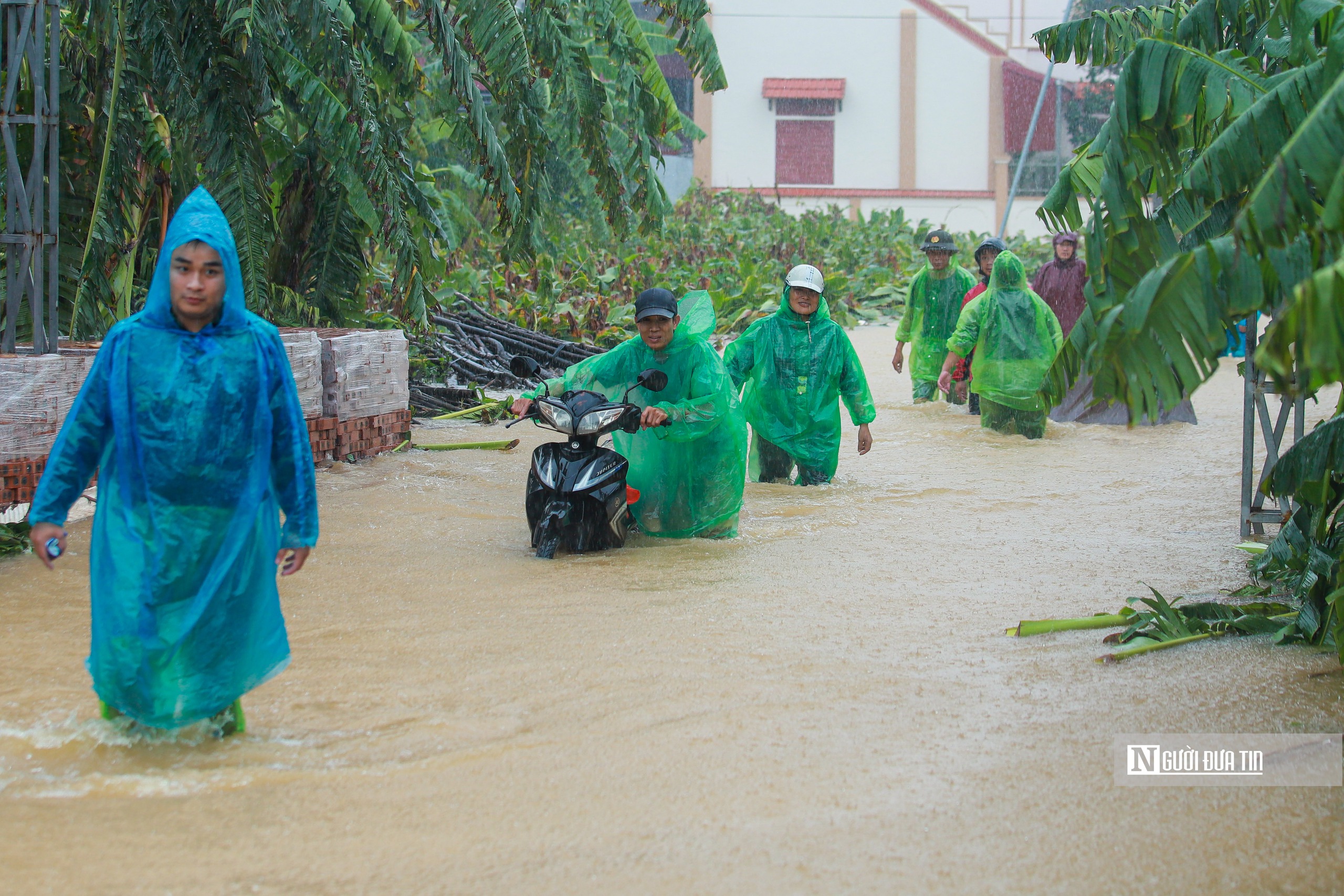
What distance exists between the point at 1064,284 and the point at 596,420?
700 cm

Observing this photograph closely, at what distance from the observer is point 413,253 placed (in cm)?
804

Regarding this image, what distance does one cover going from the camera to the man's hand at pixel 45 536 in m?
3.28

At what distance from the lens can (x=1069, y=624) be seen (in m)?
4.65

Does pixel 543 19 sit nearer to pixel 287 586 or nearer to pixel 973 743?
pixel 287 586

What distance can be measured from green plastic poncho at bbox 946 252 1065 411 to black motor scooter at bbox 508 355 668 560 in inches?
196

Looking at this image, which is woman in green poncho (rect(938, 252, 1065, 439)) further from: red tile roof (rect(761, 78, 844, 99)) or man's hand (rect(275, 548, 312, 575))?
red tile roof (rect(761, 78, 844, 99))

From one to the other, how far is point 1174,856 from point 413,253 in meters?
6.28

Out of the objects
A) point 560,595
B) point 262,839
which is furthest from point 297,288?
point 262,839

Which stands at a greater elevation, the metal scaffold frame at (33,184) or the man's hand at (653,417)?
the metal scaffold frame at (33,184)

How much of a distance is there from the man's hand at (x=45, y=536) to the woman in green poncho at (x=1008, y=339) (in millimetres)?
7929

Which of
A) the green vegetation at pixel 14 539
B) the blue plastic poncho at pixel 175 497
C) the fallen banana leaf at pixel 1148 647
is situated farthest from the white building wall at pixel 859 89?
the blue plastic poncho at pixel 175 497

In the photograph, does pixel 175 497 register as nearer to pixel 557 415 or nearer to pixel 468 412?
pixel 557 415

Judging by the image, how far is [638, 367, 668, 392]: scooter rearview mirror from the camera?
18.5 ft

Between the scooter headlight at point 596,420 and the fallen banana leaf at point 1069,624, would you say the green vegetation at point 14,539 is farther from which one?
the fallen banana leaf at point 1069,624
